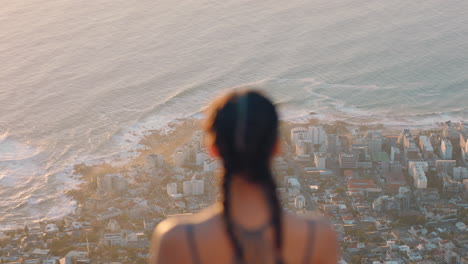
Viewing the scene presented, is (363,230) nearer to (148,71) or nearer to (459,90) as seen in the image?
(459,90)

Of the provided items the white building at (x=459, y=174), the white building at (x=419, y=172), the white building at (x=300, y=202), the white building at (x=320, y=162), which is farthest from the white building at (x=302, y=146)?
the white building at (x=459, y=174)

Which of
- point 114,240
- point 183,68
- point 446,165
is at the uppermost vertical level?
point 183,68

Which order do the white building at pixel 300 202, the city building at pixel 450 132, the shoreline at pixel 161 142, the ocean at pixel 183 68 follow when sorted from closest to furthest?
the white building at pixel 300 202
the shoreline at pixel 161 142
the ocean at pixel 183 68
the city building at pixel 450 132

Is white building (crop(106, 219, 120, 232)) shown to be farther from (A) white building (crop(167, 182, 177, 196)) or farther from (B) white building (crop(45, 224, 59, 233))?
(A) white building (crop(167, 182, 177, 196))

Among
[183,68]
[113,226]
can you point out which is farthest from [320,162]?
[183,68]

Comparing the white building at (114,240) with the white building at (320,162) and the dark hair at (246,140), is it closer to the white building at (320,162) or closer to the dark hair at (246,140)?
the white building at (320,162)

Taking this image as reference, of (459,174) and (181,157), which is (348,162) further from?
(181,157)

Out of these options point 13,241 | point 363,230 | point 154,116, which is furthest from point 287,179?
point 13,241
